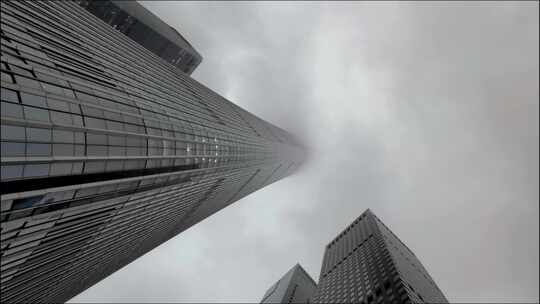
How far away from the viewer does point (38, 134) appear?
75.2 feet

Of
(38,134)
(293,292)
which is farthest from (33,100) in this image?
(293,292)

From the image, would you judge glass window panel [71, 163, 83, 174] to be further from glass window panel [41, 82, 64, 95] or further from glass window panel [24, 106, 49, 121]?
glass window panel [41, 82, 64, 95]

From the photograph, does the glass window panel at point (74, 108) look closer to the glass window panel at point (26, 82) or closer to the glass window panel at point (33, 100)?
the glass window panel at point (33, 100)

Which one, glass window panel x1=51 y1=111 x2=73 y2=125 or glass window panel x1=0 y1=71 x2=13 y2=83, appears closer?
glass window panel x1=0 y1=71 x2=13 y2=83

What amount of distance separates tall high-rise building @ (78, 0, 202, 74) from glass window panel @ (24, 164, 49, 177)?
415 feet

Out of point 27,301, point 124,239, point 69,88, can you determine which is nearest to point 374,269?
point 124,239

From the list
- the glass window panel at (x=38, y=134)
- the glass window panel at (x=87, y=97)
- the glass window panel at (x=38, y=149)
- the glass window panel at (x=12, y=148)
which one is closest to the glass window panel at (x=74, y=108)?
the glass window panel at (x=87, y=97)

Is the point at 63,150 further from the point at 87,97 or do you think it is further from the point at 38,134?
the point at 87,97

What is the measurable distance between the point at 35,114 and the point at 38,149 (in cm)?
249

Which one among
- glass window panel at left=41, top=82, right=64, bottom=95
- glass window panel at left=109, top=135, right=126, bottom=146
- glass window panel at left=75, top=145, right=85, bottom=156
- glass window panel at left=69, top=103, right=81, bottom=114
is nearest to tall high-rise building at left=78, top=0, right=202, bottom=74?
glass window panel at left=109, top=135, right=126, bottom=146

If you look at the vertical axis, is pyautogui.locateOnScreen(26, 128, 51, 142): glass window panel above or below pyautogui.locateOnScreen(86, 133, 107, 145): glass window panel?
below

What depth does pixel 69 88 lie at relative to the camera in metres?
28.6

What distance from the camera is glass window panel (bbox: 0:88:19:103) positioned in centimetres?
2109

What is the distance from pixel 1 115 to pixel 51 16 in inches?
1342
